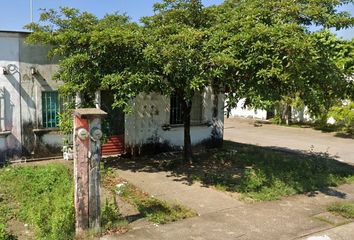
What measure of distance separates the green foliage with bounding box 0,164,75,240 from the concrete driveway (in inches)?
361

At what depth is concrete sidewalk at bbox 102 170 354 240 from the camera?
619cm

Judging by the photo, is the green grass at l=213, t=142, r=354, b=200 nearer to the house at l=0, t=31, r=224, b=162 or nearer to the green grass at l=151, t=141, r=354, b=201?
the green grass at l=151, t=141, r=354, b=201

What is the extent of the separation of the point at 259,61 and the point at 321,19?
8.27ft

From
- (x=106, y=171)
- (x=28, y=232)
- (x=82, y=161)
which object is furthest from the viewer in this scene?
(x=106, y=171)

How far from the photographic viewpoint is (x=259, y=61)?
295 inches

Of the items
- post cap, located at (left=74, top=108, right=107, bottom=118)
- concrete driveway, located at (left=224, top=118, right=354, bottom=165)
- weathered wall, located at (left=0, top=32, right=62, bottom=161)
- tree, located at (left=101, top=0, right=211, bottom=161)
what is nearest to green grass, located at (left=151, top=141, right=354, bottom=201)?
concrete driveway, located at (left=224, top=118, right=354, bottom=165)

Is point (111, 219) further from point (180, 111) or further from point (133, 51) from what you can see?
point (180, 111)

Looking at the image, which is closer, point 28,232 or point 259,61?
point 28,232

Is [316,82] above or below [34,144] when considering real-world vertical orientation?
above

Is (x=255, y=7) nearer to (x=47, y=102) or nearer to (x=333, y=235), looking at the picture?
(x=333, y=235)

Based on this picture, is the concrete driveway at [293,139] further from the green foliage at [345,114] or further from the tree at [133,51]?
the tree at [133,51]

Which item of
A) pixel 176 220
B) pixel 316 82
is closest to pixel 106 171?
pixel 176 220

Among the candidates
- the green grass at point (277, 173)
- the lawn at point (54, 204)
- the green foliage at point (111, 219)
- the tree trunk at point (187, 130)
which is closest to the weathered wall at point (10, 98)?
the lawn at point (54, 204)

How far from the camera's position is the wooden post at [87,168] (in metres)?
5.76
